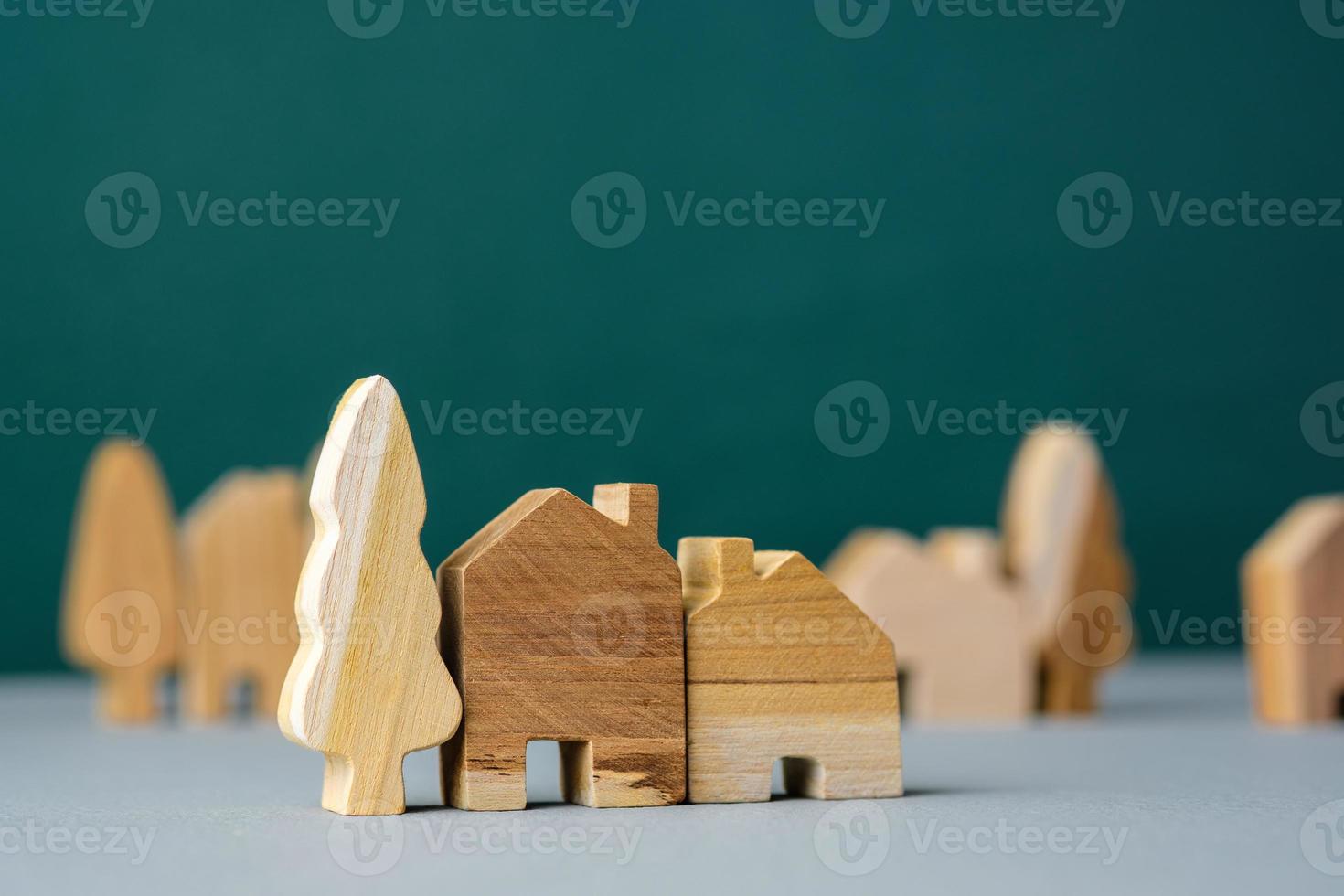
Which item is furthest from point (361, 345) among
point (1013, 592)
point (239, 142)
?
point (1013, 592)

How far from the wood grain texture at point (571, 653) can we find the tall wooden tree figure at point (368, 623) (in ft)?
0.16

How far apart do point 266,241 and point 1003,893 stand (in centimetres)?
383

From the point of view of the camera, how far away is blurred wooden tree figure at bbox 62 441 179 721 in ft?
9.96

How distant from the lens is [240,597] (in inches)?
123

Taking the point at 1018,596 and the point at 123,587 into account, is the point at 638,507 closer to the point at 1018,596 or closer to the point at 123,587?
the point at 1018,596

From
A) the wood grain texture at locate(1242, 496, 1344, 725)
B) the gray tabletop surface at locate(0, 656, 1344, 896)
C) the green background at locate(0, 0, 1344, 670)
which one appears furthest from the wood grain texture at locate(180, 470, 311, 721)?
the wood grain texture at locate(1242, 496, 1344, 725)

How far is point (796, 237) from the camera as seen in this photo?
482 cm

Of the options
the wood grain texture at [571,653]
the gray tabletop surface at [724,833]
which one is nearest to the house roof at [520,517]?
the wood grain texture at [571,653]

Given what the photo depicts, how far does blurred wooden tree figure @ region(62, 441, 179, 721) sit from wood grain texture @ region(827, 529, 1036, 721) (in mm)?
1419

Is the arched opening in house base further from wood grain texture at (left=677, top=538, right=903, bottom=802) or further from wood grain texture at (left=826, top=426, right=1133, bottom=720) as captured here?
wood grain texture at (left=826, top=426, right=1133, bottom=720)

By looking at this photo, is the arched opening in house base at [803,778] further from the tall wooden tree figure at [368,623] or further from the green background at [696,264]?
the green background at [696,264]

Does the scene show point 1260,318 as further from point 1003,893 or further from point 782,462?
point 1003,893

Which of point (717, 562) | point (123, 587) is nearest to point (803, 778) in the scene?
point (717, 562)

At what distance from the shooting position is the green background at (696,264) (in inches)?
180
